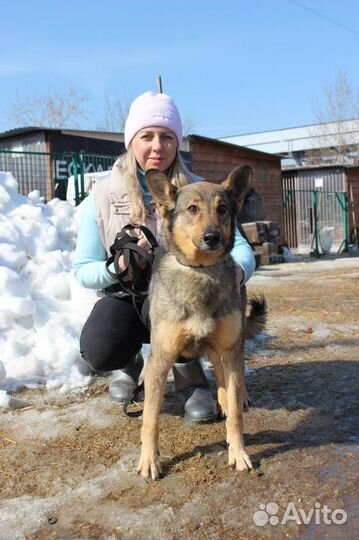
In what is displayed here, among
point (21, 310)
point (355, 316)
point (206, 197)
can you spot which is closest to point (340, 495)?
point (206, 197)

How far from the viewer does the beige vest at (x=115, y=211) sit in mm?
3641

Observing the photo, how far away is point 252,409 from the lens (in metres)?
3.66

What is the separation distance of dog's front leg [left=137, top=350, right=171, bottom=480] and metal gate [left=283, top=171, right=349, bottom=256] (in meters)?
17.4

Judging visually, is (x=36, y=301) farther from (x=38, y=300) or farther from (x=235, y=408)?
(x=235, y=408)

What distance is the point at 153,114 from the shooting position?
349 cm

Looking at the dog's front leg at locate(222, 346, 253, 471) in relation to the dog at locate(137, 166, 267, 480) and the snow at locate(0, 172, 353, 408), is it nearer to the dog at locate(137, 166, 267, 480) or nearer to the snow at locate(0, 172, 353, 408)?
the dog at locate(137, 166, 267, 480)

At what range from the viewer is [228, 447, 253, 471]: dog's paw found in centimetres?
273

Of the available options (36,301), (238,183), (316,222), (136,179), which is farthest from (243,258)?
(316,222)

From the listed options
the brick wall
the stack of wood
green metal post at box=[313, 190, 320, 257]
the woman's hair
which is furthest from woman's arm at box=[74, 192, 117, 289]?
green metal post at box=[313, 190, 320, 257]

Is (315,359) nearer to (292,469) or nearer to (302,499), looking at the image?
(292,469)

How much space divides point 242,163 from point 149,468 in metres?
16.2

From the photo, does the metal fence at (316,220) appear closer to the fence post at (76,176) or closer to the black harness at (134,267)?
the fence post at (76,176)

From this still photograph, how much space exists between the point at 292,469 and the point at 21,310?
113 inches

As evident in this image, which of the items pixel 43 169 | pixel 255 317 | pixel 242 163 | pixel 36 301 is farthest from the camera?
pixel 242 163
